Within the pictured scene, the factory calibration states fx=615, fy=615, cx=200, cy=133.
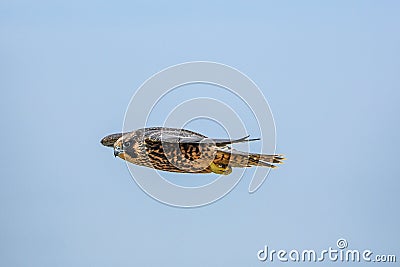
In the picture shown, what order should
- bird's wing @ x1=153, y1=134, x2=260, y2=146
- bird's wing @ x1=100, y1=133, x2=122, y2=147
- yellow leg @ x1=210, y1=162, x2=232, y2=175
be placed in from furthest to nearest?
bird's wing @ x1=100, y1=133, x2=122, y2=147
yellow leg @ x1=210, y1=162, x2=232, y2=175
bird's wing @ x1=153, y1=134, x2=260, y2=146

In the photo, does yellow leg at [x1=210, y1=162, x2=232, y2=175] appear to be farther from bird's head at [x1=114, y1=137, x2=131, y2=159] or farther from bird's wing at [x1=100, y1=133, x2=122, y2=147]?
bird's wing at [x1=100, y1=133, x2=122, y2=147]

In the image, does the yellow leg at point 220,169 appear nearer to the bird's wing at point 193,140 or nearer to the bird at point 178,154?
the bird at point 178,154

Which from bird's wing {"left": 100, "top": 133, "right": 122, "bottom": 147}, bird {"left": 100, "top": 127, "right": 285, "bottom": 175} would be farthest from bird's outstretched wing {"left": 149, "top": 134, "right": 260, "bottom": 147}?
bird's wing {"left": 100, "top": 133, "right": 122, "bottom": 147}

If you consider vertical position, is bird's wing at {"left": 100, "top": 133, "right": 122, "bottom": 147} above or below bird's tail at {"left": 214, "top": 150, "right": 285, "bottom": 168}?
above

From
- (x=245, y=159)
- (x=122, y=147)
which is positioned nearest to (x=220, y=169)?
(x=245, y=159)

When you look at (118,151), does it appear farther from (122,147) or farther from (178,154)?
(178,154)

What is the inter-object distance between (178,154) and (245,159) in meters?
0.29

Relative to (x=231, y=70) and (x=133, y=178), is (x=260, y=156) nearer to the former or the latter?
(x=231, y=70)

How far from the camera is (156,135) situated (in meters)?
2.60

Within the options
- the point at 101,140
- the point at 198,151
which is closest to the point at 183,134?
the point at 198,151

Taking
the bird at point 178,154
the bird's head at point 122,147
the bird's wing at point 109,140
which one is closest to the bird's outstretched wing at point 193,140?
the bird at point 178,154

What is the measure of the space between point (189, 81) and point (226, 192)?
483mm

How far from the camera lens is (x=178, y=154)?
2.66 m

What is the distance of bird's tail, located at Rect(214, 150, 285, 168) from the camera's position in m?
2.65
